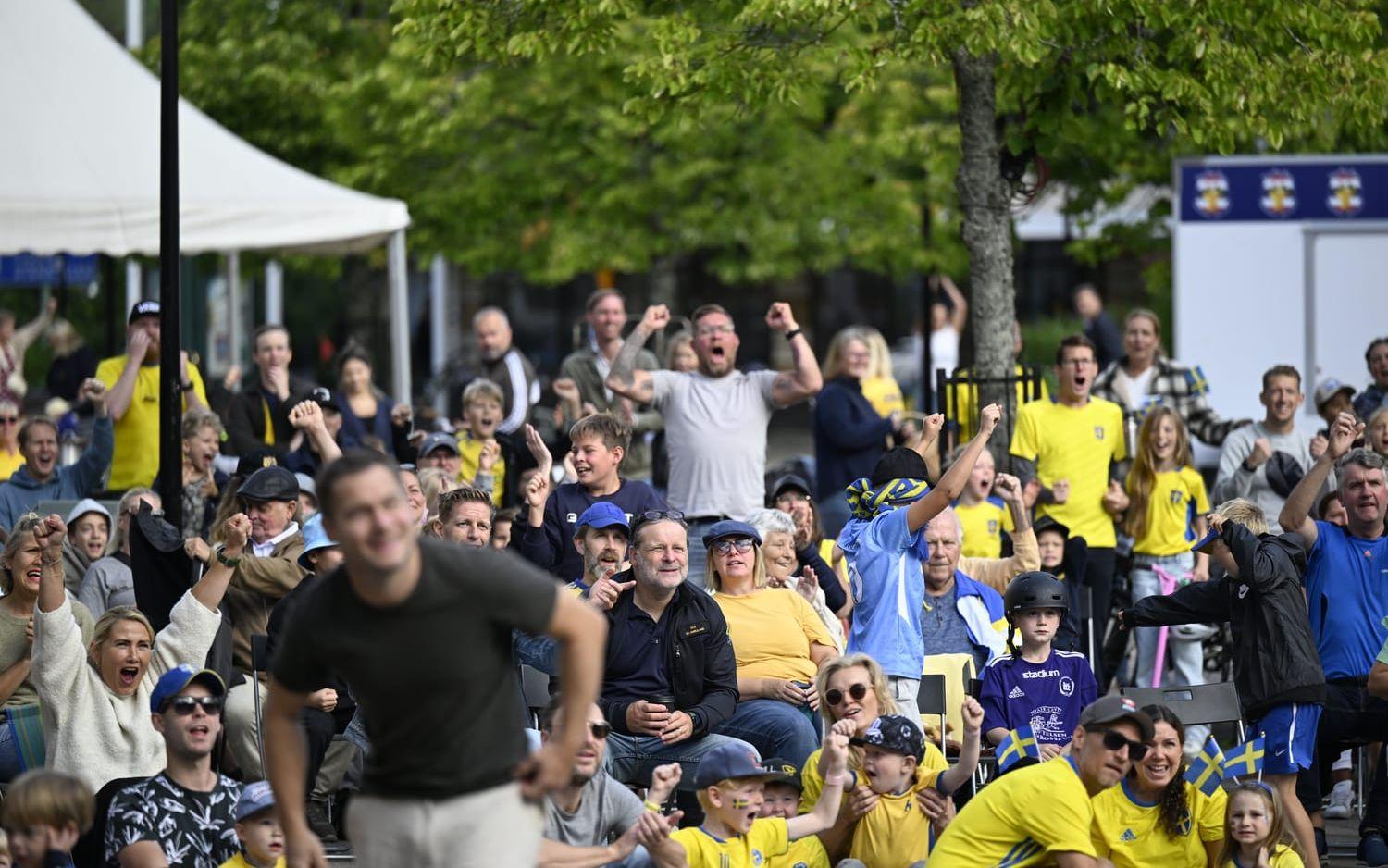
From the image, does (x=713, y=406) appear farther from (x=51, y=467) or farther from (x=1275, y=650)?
(x=51, y=467)

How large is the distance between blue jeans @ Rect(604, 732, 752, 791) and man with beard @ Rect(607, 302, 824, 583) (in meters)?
2.44

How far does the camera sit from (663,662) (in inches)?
321

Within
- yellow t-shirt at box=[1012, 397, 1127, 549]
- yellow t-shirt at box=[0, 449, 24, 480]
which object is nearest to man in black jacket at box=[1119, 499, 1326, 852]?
yellow t-shirt at box=[1012, 397, 1127, 549]

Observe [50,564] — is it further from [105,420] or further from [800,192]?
[800,192]

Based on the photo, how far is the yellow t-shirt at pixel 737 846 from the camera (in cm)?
691

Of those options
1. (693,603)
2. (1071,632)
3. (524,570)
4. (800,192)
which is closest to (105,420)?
(693,603)

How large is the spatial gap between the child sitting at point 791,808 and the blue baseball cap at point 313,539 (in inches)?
95.2

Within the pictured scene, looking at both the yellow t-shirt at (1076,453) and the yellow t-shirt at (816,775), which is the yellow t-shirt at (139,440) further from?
the yellow t-shirt at (816,775)

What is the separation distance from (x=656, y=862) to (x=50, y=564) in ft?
8.90

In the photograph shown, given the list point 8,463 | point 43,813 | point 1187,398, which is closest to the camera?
point 43,813

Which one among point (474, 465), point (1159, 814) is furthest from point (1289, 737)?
point (474, 465)

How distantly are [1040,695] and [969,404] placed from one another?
400 cm

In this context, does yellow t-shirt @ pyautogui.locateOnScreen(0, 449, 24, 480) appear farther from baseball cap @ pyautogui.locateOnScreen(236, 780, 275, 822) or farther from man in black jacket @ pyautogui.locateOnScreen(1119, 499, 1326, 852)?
man in black jacket @ pyautogui.locateOnScreen(1119, 499, 1326, 852)

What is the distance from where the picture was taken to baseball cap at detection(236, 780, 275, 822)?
251 inches
